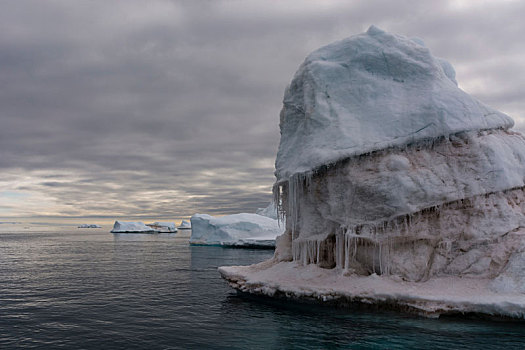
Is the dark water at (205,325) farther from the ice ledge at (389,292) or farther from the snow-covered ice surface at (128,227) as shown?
the snow-covered ice surface at (128,227)

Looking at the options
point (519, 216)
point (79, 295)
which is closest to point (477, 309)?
point (519, 216)

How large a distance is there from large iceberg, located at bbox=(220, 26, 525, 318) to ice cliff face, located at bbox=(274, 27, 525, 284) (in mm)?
45

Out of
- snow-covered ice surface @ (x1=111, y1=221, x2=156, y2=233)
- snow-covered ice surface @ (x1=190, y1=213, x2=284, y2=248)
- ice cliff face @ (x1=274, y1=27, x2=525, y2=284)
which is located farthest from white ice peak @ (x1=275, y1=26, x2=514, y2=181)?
snow-covered ice surface @ (x1=111, y1=221, x2=156, y2=233)

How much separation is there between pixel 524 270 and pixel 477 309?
2603 millimetres

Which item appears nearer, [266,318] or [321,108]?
[266,318]

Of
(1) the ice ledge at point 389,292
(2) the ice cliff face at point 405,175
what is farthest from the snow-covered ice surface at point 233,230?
(2) the ice cliff face at point 405,175

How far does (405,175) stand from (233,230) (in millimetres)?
54549

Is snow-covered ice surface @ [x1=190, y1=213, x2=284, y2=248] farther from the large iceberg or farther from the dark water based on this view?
the large iceberg

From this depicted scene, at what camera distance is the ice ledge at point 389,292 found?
13203mm

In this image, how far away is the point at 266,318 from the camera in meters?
15.3

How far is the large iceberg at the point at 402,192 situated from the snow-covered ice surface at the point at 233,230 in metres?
47.1

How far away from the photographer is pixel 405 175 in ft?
50.5

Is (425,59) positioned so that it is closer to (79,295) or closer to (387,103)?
(387,103)

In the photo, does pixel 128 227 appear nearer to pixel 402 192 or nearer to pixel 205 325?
pixel 205 325
